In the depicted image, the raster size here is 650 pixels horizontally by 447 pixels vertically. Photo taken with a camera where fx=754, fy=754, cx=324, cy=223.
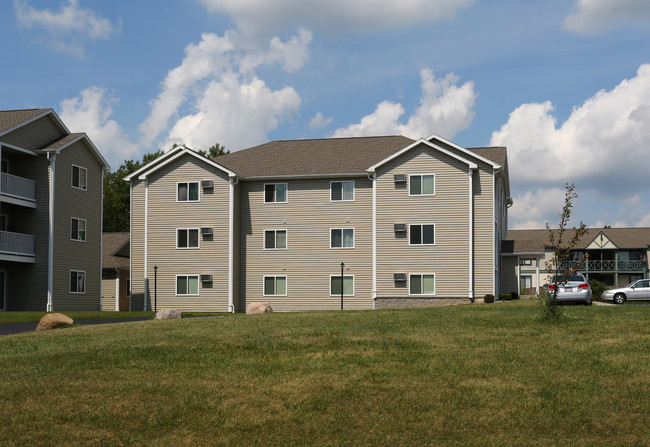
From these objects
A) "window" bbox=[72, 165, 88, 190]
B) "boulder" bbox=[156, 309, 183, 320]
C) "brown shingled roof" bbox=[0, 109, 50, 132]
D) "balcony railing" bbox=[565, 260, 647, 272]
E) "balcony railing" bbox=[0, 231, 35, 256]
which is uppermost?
"brown shingled roof" bbox=[0, 109, 50, 132]

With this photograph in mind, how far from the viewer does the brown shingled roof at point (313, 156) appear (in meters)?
44.0

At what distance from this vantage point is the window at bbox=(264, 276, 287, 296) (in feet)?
143

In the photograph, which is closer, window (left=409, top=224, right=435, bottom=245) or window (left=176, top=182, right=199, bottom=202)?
window (left=409, top=224, right=435, bottom=245)

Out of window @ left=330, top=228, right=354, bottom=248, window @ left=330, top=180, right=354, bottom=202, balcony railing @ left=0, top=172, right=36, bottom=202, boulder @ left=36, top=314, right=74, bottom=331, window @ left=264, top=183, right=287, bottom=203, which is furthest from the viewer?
window @ left=264, top=183, right=287, bottom=203

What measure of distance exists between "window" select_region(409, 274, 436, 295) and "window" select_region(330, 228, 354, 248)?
4140 mm

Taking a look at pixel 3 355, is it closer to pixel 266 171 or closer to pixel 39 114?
pixel 39 114

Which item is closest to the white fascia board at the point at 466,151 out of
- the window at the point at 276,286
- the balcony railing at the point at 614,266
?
the window at the point at 276,286

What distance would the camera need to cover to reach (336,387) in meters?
12.7

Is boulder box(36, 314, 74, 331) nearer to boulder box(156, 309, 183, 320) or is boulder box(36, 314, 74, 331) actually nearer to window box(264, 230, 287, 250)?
boulder box(156, 309, 183, 320)

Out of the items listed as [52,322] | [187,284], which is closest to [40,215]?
[187,284]

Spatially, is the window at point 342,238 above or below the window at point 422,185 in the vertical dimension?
below

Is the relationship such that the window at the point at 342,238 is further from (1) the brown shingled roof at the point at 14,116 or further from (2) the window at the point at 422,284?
(1) the brown shingled roof at the point at 14,116

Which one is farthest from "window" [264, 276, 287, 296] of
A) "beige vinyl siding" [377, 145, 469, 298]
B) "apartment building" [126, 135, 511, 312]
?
"beige vinyl siding" [377, 145, 469, 298]

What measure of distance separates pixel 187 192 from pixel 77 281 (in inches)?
316
